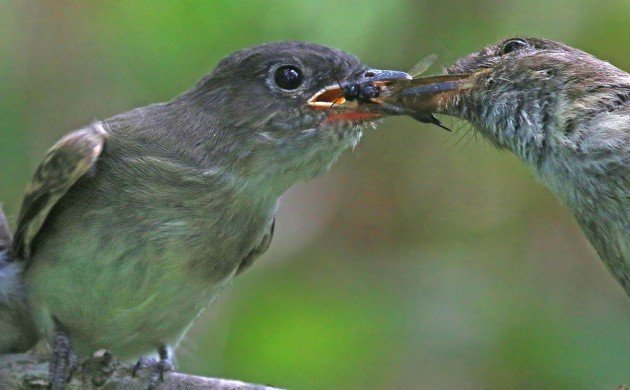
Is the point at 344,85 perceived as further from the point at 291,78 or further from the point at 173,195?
the point at 173,195

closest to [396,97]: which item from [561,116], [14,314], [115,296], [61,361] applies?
[561,116]

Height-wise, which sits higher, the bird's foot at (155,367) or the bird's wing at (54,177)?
the bird's wing at (54,177)

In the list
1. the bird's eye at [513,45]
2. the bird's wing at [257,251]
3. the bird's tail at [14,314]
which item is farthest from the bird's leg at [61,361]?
the bird's eye at [513,45]

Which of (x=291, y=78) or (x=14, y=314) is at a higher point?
(x=291, y=78)

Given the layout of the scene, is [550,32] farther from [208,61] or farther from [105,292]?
[105,292]

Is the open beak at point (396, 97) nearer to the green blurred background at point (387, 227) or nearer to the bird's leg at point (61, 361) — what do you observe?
the green blurred background at point (387, 227)
